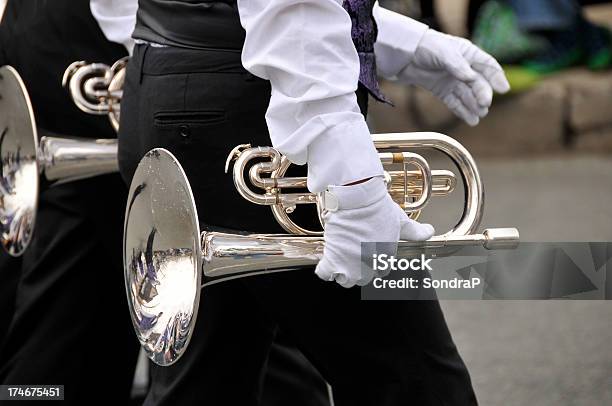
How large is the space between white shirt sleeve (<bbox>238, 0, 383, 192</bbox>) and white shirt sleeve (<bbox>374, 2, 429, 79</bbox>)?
1.81 feet

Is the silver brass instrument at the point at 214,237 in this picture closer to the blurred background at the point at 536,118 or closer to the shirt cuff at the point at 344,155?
the shirt cuff at the point at 344,155

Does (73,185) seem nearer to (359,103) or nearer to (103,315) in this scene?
(103,315)

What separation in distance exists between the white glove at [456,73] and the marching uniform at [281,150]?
328mm

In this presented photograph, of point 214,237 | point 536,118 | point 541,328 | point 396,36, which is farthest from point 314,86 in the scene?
point 536,118

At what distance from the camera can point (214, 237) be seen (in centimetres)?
201

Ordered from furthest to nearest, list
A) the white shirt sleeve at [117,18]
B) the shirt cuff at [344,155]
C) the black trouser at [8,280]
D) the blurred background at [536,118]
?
the blurred background at [536,118]
the black trouser at [8,280]
the white shirt sleeve at [117,18]
the shirt cuff at [344,155]

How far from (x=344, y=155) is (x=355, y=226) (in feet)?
0.37

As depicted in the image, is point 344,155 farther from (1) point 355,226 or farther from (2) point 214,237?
(2) point 214,237

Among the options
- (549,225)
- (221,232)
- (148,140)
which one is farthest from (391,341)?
(549,225)

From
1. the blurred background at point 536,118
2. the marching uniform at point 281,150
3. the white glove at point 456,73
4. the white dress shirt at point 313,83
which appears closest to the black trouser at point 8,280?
the marching uniform at point 281,150

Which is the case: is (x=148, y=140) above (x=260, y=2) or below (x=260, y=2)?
below

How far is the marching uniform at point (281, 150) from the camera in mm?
1863

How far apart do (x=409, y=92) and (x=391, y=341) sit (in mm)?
4642

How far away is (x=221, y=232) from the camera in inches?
80.3
